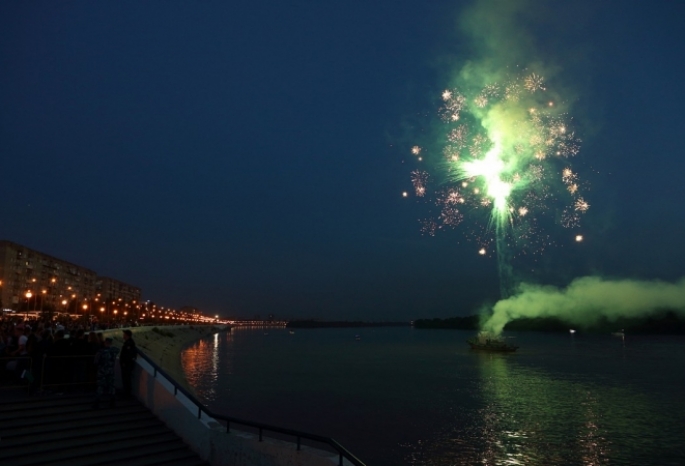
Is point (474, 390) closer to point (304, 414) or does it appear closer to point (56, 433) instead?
point (304, 414)

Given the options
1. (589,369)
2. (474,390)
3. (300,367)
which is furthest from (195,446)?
(589,369)

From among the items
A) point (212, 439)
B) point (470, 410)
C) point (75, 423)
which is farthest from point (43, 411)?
point (470, 410)

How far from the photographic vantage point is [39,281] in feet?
429

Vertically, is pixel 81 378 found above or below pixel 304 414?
above

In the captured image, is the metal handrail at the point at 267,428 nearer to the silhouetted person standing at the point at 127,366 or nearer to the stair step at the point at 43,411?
the silhouetted person standing at the point at 127,366

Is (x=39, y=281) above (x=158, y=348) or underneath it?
above

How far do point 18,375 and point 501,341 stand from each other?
83323 millimetres

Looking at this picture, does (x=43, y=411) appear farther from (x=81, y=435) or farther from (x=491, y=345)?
(x=491, y=345)

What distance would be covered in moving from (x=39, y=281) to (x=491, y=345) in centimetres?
10954

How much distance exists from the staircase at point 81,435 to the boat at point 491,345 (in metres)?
78.9

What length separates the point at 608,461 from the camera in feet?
68.6

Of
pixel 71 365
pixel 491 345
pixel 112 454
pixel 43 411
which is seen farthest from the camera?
pixel 491 345

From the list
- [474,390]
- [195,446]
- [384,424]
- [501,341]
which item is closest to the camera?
[195,446]

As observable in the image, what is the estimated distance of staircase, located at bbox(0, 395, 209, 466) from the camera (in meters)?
10.1
